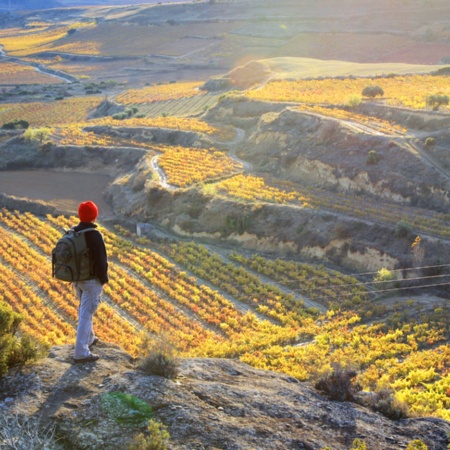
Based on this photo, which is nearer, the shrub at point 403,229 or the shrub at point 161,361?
the shrub at point 161,361

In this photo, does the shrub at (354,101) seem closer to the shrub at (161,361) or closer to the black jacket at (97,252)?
the black jacket at (97,252)

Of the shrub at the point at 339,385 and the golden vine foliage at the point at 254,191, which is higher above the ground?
the shrub at the point at 339,385

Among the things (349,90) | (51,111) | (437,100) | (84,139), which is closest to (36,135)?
(84,139)

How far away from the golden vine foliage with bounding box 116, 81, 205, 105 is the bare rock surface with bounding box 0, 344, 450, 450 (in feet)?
267

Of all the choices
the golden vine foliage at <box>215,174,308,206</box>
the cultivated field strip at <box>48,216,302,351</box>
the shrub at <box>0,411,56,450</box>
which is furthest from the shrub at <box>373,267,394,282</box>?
the shrub at <box>0,411,56,450</box>

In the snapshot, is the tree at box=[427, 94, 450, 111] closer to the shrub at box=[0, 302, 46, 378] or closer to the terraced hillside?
the terraced hillside

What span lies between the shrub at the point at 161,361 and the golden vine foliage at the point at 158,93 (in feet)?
266

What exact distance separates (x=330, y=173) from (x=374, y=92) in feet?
52.3

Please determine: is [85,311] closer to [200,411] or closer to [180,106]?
[200,411]

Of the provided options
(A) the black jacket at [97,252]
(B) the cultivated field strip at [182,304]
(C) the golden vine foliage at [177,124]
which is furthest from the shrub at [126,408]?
(C) the golden vine foliage at [177,124]

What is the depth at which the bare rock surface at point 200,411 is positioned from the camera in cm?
902

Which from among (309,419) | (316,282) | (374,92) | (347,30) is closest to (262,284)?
(316,282)

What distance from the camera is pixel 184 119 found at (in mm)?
67938

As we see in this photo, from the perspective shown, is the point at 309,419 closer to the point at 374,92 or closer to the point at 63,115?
the point at 374,92
